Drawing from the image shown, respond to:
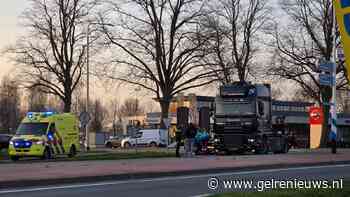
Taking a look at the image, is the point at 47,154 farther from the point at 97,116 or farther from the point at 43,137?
the point at 97,116

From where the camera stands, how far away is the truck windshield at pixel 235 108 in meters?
36.7

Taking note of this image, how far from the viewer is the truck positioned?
3672 cm

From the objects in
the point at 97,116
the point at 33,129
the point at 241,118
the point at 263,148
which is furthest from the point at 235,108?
the point at 97,116

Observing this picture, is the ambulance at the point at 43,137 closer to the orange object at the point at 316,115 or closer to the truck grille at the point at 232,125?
the truck grille at the point at 232,125

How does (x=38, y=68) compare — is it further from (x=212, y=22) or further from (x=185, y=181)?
(x=185, y=181)

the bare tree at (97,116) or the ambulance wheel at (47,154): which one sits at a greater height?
the bare tree at (97,116)

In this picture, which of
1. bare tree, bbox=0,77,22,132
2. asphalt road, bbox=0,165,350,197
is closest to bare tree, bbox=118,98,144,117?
bare tree, bbox=0,77,22,132

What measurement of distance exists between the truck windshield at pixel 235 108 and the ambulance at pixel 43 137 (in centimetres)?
862

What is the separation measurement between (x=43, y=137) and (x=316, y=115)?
26979mm

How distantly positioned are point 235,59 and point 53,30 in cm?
1610

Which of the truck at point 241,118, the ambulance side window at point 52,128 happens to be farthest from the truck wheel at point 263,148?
the ambulance side window at point 52,128

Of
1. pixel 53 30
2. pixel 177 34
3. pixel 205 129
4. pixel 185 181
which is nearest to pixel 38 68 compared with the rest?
pixel 53 30

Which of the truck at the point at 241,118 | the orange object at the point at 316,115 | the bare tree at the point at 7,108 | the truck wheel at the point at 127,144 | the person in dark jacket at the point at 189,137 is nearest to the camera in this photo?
the person in dark jacket at the point at 189,137

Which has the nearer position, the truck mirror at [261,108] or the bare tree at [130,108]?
the truck mirror at [261,108]
